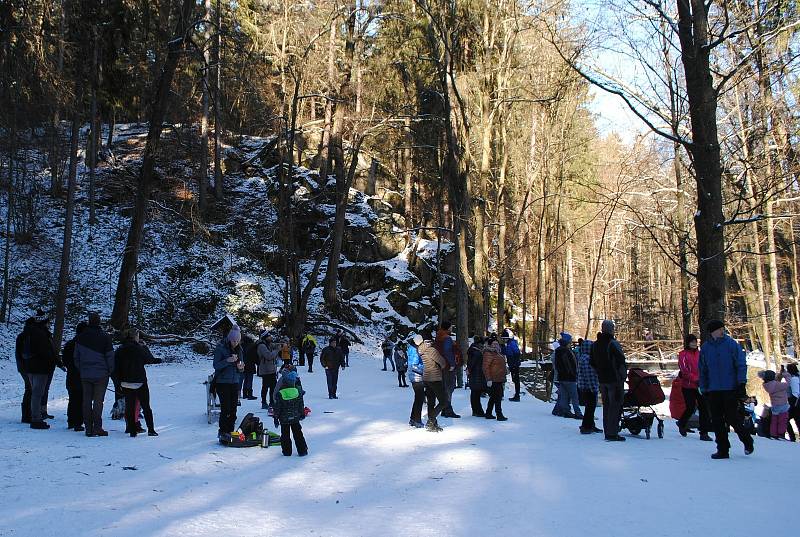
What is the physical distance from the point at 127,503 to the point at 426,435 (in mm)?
5152

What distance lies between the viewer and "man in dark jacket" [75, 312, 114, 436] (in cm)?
912

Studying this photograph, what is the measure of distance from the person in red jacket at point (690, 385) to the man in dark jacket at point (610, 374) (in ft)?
5.45

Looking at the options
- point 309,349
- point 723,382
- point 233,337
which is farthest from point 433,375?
point 309,349

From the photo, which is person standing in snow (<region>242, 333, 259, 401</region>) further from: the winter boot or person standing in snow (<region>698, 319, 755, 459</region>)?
person standing in snow (<region>698, 319, 755, 459</region>)

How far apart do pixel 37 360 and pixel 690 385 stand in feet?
34.8

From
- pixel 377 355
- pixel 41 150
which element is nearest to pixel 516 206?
pixel 377 355

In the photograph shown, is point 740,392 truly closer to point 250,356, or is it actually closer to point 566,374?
point 566,374

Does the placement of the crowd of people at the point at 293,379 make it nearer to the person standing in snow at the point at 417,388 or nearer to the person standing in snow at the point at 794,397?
the person standing in snow at the point at 417,388

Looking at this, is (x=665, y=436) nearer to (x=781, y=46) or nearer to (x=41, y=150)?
(x=781, y=46)

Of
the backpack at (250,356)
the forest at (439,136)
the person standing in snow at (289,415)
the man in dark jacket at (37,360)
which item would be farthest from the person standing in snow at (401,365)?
the man in dark jacket at (37,360)

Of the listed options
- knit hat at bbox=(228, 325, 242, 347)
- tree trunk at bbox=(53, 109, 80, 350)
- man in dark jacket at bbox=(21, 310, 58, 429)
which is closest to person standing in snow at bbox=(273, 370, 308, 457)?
knit hat at bbox=(228, 325, 242, 347)

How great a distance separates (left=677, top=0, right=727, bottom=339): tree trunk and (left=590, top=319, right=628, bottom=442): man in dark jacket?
1538mm

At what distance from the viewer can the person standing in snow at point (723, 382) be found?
7859mm

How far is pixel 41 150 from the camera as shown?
2892 centimetres
